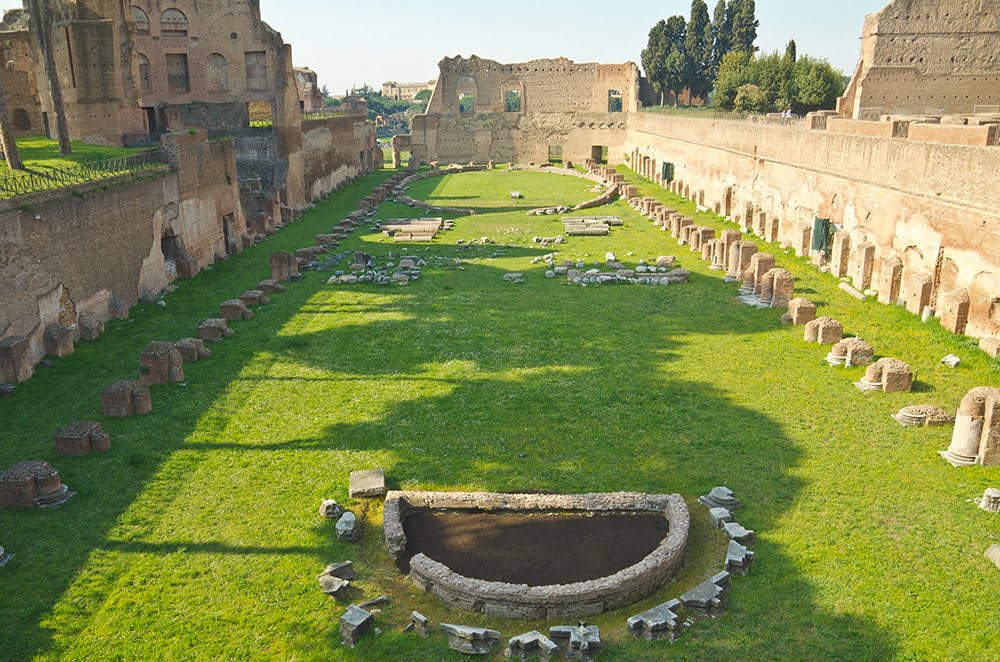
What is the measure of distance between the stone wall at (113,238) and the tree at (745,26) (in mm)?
45054

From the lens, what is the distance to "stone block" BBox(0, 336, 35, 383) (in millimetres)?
11164

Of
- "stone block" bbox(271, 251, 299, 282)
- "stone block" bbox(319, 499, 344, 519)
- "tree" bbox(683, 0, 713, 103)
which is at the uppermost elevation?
"tree" bbox(683, 0, 713, 103)

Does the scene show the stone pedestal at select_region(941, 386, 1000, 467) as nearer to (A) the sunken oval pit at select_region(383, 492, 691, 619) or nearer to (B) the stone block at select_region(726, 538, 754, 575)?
(B) the stone block at select_region(726, 538, 754, 575)

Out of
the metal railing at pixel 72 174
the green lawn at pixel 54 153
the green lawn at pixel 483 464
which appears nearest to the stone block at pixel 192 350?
the green lawn at pixel 483 464

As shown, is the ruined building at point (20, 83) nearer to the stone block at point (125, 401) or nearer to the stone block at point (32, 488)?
the stone block at point (125, 401)

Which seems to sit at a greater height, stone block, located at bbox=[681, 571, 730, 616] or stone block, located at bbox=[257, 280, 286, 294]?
stone block, located at bbox=[257, 280, 286, 294]

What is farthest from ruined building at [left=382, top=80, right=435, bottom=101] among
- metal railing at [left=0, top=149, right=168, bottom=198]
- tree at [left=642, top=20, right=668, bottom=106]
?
metal railing at [left=0, top=149, right=168, bottom=198]

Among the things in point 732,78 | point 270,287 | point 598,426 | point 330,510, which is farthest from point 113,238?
point 732,78

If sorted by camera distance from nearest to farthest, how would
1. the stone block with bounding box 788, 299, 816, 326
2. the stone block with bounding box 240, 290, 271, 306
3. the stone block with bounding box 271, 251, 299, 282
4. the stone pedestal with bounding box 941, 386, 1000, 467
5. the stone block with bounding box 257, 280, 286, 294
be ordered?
the stone pedestal with bounding box 941, 386, 1000, 467, the stone block with bounding box 788, 299, 816, 326, the stone block with bounding box 240, 290, 271, 306, the stone block with bounding box 257, 280, 286, 294, the stone block with bounding box 271, 251, 299, 282

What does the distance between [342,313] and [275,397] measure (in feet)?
14.4

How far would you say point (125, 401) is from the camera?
1030cm

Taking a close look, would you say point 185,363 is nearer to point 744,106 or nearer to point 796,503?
point 796,503

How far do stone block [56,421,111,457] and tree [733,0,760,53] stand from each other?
55.0 meters

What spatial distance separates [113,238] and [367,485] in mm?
9522
